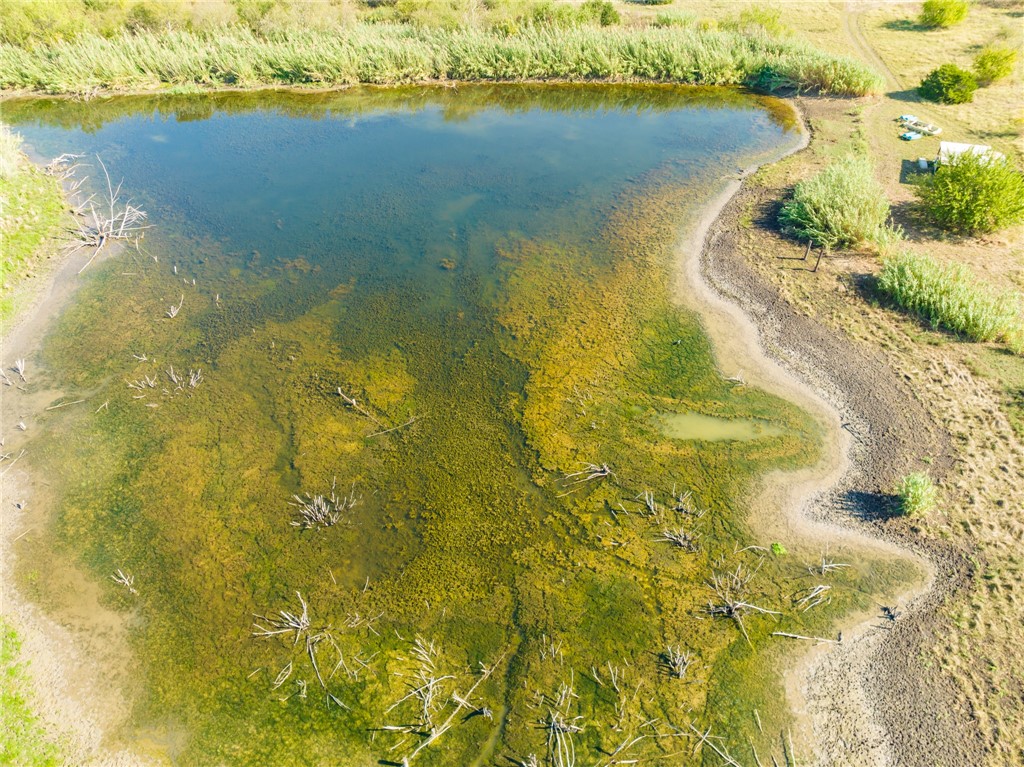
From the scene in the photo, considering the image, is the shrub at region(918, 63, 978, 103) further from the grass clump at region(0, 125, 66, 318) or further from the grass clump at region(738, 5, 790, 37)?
the grass clump at region(0, 125, 66, 318)

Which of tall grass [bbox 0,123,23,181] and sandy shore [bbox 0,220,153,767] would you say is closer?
sandy shore [bbox 0,220,153,767]

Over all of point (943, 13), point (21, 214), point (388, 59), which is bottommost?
point (21, 214)

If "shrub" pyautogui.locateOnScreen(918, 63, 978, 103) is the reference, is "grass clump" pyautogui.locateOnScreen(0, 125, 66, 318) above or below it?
below

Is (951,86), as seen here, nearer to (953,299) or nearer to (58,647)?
(953,299)

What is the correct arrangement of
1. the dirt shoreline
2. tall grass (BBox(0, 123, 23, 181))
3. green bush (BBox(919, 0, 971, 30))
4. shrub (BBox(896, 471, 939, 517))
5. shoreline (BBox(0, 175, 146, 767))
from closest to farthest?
the dirt shoreline
shoreline (BBox(0, 175, 146, 767))
shrub (BBox(896, 471, 939, 517))
tall grass (BBox(0, 123, 23, 181))
green bush (BBox(919, 0, 971, 30))

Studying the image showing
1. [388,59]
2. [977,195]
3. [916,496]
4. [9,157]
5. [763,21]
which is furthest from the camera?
[763,21]

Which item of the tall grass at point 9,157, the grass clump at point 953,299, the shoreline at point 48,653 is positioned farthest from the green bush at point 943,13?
the tall grass at point 9,157

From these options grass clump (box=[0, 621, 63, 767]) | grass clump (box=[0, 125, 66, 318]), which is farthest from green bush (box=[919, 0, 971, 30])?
grass clump (box=[0, 621, 63, 767])

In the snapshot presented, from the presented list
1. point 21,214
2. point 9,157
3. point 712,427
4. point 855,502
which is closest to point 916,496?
point 855,502

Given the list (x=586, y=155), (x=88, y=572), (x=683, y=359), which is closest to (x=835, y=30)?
(x=586, y=155)
